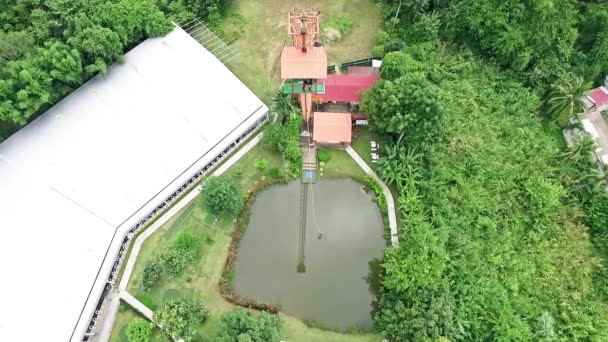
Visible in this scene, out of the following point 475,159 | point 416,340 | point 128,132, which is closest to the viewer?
point 416,340

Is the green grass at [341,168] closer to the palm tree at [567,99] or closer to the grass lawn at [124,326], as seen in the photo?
the grass lawn at [124,326]

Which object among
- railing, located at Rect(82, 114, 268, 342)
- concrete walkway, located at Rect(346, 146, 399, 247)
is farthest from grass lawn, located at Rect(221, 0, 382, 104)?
concrete walkway, located at Rect(346, 146, 399, 247)

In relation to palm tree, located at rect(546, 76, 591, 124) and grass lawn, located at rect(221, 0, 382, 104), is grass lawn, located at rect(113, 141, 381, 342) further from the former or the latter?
palm tree, located at rect(546, 76, 591, 124)

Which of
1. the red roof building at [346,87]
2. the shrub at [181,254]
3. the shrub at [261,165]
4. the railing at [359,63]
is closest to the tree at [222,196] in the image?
the shrub at [261,165]

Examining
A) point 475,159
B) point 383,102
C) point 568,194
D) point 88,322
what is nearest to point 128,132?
point 88,322

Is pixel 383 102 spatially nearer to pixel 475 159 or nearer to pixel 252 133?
pixel 475 159

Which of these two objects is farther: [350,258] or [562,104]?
[562,104]
